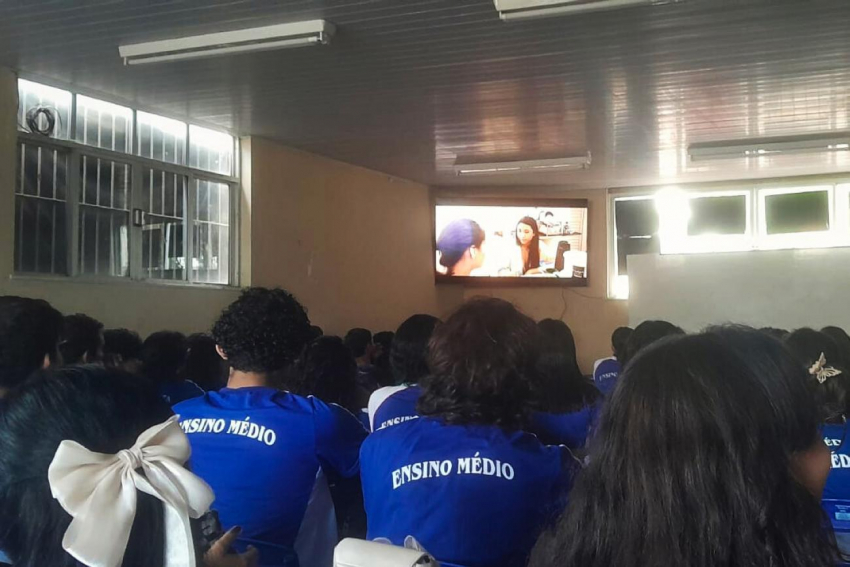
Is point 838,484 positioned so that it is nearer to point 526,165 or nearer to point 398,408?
point 398,408

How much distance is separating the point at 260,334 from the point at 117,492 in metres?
1.42

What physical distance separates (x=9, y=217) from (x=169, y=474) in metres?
5.05

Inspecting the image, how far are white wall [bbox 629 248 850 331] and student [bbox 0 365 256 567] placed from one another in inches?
327

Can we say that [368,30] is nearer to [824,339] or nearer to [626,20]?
[626,20]

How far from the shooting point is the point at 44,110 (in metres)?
5.72

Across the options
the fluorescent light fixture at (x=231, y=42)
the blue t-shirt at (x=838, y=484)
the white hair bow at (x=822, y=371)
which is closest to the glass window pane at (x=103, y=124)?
the fluorescent light fixture at (x=231, y=42)

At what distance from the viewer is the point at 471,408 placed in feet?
6.01

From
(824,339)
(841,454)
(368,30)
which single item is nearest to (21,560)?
(841,454)

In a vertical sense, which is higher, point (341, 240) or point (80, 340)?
point (341, 240)

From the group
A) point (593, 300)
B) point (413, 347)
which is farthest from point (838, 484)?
point (593, 300)

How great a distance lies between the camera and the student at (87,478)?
38.2 inches

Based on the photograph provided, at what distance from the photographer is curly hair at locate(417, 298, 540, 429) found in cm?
184

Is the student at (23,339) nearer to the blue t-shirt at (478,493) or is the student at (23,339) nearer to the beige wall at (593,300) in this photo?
the blue t-shirt at (478,493)

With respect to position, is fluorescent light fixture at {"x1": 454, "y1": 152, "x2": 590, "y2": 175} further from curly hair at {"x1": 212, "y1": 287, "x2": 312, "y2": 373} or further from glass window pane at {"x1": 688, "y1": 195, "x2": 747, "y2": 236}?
curly hair at {"x1": 212, "y1": 287, "x2": 312, "y2": 373}
